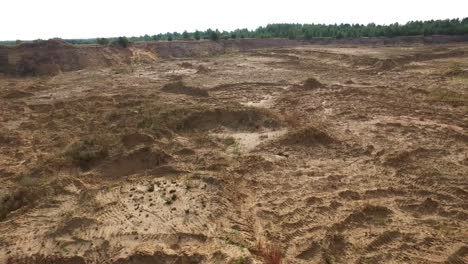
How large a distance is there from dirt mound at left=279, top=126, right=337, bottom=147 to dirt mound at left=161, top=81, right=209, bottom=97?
635 centimetres

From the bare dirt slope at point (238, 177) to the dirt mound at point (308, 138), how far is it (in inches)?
2.1

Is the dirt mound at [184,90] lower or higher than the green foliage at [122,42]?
lower

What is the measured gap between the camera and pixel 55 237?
18.6 feet

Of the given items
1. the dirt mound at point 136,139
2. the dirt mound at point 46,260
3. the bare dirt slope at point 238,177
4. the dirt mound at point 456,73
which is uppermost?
the dirt mound at point 456,73

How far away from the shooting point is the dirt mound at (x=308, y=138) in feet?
30.7

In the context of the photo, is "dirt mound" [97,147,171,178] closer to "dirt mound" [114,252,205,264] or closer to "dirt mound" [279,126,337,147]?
"dirt mound" [279,126,337,147]

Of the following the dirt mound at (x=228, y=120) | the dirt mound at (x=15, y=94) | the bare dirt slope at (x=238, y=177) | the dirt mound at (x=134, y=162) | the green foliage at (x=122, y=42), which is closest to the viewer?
the bare dirt slope at (x=238, y=177)

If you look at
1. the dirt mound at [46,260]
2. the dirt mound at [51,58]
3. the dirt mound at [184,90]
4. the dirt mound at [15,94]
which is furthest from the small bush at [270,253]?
the dirt mound at [51,58]

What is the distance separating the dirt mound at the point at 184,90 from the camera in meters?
15.3

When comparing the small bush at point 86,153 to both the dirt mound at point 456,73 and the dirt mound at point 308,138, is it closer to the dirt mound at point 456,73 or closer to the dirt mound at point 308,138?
the dirt mound at point 308,138

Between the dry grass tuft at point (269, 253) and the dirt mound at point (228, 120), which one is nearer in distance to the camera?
the dry grass tuft at point (269, 253)

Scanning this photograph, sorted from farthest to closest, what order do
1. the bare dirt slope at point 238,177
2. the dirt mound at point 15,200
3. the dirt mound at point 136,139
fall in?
the dirt mound at point 136,139
the dirt mound at point 15,200
the bare dirt slope at point 238,177

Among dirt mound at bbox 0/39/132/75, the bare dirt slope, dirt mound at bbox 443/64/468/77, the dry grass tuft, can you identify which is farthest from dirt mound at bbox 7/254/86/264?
dirt mound at bbox 0/39/132/75

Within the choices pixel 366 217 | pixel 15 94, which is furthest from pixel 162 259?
pixel 15 94
